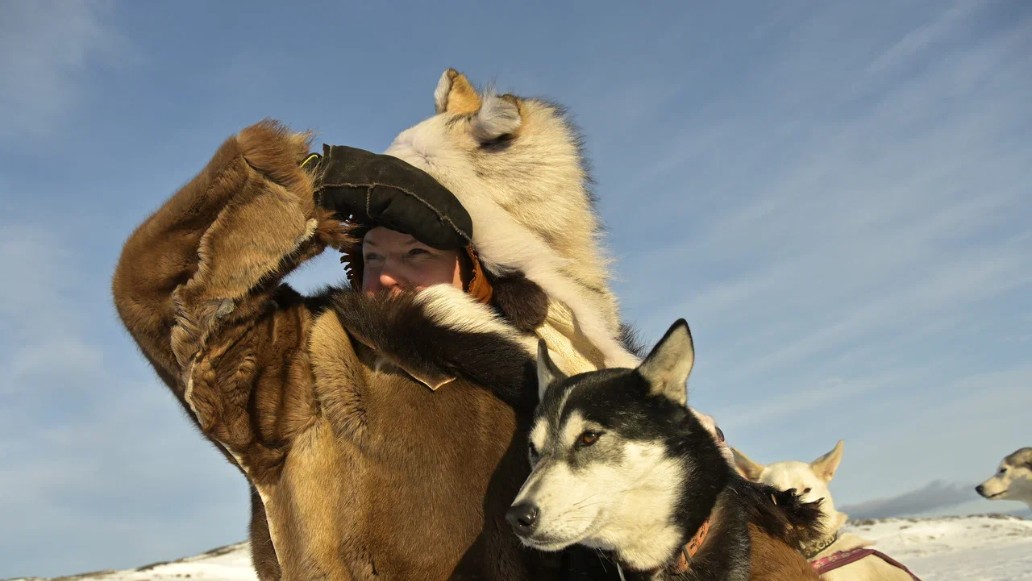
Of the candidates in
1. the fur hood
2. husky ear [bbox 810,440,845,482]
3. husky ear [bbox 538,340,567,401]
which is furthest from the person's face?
husky ear [bbox 810,440,845,482]

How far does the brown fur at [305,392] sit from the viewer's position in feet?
7.13

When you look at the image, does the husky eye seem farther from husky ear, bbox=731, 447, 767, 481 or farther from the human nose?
husky ear, bbox=731, 447, 767, 481

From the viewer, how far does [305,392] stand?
7.70ft

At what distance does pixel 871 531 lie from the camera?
2244cm

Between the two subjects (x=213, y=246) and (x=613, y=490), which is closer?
(x=213, y=246)

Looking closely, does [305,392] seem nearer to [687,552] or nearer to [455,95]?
[687,552]

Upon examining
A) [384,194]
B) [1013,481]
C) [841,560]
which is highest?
[384,194]

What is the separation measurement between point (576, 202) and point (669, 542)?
1.31 metres

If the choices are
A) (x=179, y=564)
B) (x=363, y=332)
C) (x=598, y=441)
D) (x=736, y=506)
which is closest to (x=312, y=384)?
(x=363, y=332)

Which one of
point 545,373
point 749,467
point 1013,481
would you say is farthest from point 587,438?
point 1013,481

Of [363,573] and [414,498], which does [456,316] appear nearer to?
[414,498]

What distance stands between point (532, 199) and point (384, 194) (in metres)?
0.62

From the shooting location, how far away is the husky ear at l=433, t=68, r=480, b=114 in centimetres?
313

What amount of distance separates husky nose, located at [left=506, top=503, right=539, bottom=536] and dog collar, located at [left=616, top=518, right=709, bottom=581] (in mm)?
349
